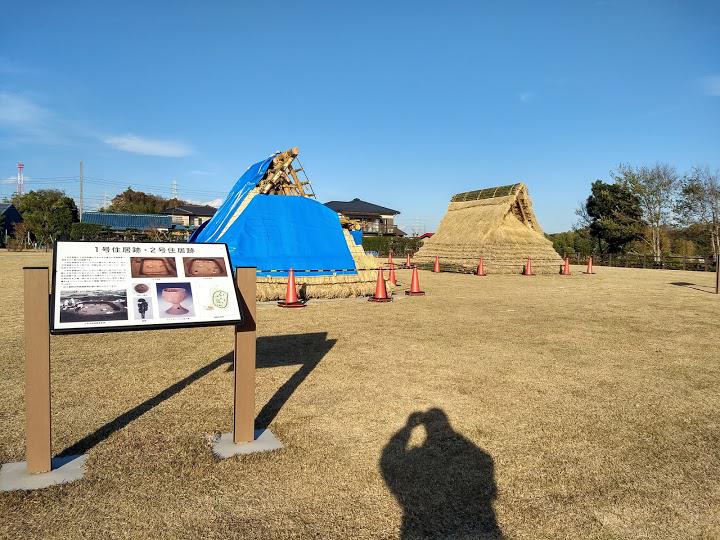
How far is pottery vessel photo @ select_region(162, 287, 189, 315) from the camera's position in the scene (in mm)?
3340

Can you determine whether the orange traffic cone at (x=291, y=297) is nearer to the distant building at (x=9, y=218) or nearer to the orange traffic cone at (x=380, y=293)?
the orange traffic cone at (x=380, y=293)

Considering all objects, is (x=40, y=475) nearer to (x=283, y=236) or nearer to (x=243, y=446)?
(x=243, y=446)

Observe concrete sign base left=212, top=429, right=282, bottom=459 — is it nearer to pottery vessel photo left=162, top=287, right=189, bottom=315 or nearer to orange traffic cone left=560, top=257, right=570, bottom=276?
pottery vessel photo left=162, top=287, right=189, bottom=315

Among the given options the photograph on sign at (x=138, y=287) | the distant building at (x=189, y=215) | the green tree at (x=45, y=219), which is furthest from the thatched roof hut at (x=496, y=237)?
the distant building at (x=189, y=215)

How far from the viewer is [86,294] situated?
3141mm

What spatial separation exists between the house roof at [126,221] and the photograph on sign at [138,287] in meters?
55.4

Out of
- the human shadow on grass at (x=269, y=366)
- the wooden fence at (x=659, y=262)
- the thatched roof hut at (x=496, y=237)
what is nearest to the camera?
the human shadow on grass at (x=269, y=366)

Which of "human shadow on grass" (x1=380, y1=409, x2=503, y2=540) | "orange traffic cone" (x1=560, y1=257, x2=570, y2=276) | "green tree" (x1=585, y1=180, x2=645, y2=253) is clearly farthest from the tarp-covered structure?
"green tree" (x1=585, y1=180, x2=645, y2=253)

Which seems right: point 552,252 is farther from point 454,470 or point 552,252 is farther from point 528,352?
point 454,470

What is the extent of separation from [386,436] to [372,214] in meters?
61.0

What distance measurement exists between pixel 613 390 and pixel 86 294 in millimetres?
4938

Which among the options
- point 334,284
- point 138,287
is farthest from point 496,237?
point 138,287

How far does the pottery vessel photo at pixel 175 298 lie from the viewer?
3.34m

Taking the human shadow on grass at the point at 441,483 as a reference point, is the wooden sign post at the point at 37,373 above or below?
above
